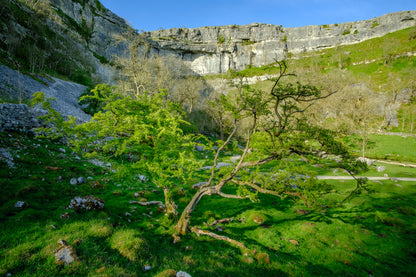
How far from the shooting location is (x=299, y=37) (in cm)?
15012

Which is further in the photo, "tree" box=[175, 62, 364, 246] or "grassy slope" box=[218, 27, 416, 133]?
"grassy slope" box=[218, 27, 416, 133]

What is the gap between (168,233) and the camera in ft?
30.3

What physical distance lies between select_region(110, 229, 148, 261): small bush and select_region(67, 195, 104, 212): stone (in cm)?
296

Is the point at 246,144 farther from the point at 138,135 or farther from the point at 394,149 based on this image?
the point at 394,149

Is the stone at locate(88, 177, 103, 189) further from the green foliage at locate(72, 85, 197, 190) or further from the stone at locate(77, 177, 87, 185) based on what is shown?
the green foliage at locate(72, 85, 197, 190)

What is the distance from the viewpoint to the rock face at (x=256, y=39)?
447 ft

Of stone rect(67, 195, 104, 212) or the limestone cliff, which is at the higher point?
the limestone cliff

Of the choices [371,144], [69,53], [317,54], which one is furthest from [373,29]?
[69,53]

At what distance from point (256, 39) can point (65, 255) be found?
6803 inches

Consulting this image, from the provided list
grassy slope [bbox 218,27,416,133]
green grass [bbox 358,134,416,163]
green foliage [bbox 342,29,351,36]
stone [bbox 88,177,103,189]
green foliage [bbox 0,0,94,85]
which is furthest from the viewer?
green foliage [bbox 342,29,351,36]

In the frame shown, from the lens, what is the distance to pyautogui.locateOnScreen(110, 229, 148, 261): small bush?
671 cm

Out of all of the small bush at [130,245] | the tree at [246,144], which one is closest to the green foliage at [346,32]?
the tree at [246,144]

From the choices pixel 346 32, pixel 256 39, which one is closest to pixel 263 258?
pixel 256 39

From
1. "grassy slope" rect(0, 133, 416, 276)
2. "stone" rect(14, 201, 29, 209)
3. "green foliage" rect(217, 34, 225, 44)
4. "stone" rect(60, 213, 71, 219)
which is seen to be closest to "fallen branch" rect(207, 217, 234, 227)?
"grassy slope" rect(0, 133, 416, 276)
